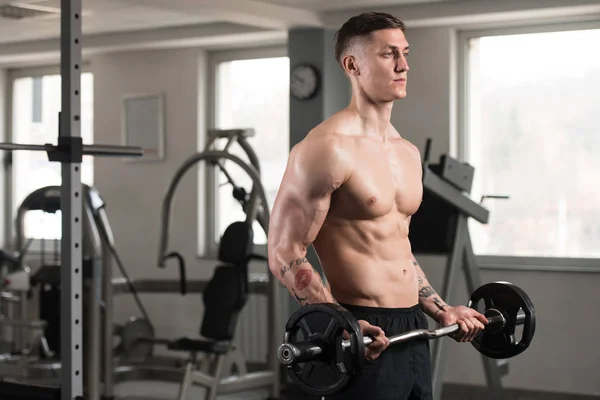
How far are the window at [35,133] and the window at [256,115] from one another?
1.18 meters

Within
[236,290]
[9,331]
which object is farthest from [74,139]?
[9,331]

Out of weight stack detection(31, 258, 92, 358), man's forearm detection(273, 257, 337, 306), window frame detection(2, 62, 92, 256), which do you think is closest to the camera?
man's forearm detection(273, 257, 337, 306)

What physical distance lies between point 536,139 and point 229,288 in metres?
1.89

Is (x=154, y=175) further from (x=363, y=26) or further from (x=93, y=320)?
(x=363, y=26)

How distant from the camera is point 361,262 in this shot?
2127 millimetres

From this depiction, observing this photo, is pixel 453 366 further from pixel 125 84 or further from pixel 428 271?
pixel 125 84

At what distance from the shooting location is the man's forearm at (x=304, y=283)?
1991 mm

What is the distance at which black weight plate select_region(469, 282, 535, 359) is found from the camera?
2.22 meters

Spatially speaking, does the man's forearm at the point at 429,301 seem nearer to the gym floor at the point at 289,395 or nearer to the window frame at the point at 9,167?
the gym floor at the point at 289,395

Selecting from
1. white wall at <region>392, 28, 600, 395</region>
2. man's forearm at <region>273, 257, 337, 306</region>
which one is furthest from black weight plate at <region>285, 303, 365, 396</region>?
white wall at <region>392, 28, 600, 395</region>

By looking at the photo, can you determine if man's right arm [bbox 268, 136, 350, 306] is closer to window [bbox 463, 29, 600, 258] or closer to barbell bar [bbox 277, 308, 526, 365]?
barbell bar [bbox 277, 308, 526, 365]

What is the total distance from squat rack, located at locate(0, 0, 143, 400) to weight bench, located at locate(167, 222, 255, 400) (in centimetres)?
217

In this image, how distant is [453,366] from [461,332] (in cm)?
331

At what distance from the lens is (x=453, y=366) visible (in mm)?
5352
